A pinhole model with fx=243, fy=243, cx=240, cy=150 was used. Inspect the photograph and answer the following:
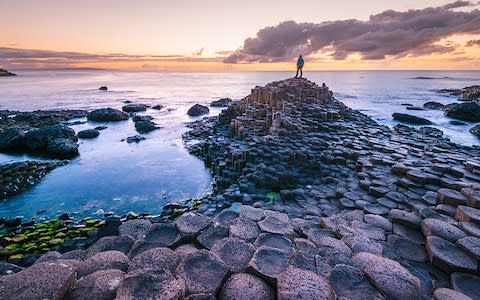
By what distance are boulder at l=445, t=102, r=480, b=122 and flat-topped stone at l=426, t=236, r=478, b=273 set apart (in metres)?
24.4

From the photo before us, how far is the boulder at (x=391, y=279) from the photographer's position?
2.33 m

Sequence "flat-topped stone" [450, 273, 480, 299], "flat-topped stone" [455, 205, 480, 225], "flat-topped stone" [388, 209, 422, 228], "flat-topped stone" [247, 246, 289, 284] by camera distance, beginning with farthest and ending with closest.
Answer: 1. "flat-topped stone" [388, 209, 422, 228]
2. "flat-topped stone" [455, 205, 480, 225]
3. "flat-topped stone" [450, 273, 480, 299]
4. "flat-topped stone" [247, 246, 289, 284]

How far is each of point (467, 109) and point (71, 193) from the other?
29.3 meters

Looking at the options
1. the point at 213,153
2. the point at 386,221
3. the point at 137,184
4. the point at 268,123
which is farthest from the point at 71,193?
the point at 386,221

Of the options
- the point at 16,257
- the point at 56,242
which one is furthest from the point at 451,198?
the point at 16,257

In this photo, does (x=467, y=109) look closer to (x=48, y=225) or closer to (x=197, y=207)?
(x=197, y=207)

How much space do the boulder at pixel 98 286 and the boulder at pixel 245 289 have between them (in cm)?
98

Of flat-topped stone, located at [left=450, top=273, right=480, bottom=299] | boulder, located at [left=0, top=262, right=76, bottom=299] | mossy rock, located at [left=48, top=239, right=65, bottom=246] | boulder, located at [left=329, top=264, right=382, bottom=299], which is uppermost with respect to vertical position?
boulder, located at [left=0, top=262, right=76, bottom=299]

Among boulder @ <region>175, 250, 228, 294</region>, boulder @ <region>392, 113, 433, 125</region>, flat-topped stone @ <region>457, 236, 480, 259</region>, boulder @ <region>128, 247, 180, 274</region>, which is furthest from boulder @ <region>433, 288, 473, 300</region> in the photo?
boulder @ <region>392, 113, 433, 125</region>

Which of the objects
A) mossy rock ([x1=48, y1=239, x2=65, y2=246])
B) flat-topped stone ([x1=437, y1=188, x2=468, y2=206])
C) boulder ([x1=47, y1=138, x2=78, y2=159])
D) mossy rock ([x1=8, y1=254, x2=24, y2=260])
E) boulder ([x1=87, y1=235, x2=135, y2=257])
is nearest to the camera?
boulder ([x1=87, y1=235, x2=135, y2=257])

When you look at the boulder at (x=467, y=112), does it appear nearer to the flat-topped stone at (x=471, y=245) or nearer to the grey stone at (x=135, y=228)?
the flat-topped stone at (x=471, y=245)

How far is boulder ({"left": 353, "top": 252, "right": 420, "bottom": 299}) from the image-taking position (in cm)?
233

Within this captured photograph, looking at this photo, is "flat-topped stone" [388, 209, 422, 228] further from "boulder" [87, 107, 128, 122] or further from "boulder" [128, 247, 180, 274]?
"boulder" [87, 107, 128, 122]

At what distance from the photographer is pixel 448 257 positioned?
3137 mm
